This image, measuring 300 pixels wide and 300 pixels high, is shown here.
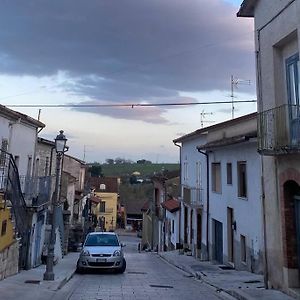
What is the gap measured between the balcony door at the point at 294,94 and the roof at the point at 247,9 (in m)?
2.67

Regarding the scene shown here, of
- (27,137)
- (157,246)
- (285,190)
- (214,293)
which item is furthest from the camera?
(157,246)

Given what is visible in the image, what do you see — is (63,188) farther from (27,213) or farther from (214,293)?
(214,293)

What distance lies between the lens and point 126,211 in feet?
277

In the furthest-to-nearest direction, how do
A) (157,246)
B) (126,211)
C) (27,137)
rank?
(126,211)
(157,246)
(27,137)

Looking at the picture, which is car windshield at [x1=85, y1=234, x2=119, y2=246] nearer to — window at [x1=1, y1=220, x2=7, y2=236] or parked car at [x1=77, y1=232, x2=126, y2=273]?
parked car at [x1=77, y1=232, x2=126, y2=273]

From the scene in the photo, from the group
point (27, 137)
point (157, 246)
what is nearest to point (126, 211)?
point (157, 246)

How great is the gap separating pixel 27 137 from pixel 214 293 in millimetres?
13891

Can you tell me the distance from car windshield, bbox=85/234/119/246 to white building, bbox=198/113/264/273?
5284 mm

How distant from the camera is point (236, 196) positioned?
58.0ft

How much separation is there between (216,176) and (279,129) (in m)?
11.6

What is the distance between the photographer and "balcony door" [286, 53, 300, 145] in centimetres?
973

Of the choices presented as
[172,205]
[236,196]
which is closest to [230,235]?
[236,196]

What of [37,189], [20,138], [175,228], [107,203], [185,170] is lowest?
[175,228]

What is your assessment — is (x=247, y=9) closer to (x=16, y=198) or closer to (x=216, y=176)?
(x=16, y=198)
